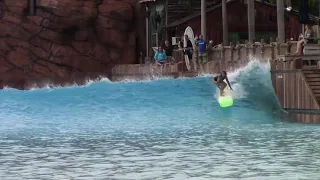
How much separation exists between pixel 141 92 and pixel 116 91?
2.05m

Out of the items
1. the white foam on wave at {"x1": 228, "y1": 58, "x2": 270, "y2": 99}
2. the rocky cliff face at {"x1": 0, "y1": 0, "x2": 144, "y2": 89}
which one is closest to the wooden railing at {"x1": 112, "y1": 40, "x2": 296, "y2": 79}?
the white foam on wave at {"x1": 228, "y1": 58, "x2": 270, "y2": 99}

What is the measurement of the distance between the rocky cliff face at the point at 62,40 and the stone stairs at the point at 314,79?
3242 centimetres

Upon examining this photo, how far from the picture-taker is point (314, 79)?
25.3 m

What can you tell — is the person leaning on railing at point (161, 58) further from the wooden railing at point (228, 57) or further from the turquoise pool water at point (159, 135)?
the turquoise pool water at point (159, 135)

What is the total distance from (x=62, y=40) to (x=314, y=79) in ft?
110

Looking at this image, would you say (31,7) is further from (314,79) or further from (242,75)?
(314,79)

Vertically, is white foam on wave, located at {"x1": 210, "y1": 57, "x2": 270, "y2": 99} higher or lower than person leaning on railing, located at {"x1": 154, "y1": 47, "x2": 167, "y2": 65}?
lower

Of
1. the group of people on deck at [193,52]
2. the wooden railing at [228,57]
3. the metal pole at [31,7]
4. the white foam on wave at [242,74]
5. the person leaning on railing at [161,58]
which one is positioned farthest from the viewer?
the metal pole at [31,7]

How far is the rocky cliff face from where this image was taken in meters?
55.6

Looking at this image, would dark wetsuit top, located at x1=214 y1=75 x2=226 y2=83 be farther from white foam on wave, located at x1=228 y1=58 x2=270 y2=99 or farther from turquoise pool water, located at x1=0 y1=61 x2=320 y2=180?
white foam on wave, located at x1=228 y1=58 x2=270 y2=99

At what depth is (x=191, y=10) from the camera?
56.3m

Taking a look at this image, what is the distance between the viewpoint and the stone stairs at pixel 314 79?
82.3 ft

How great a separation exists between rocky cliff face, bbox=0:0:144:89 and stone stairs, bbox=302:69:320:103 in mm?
32416

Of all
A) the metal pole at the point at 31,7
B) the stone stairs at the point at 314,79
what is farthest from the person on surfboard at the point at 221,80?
the metal pole at the point at 31,7
